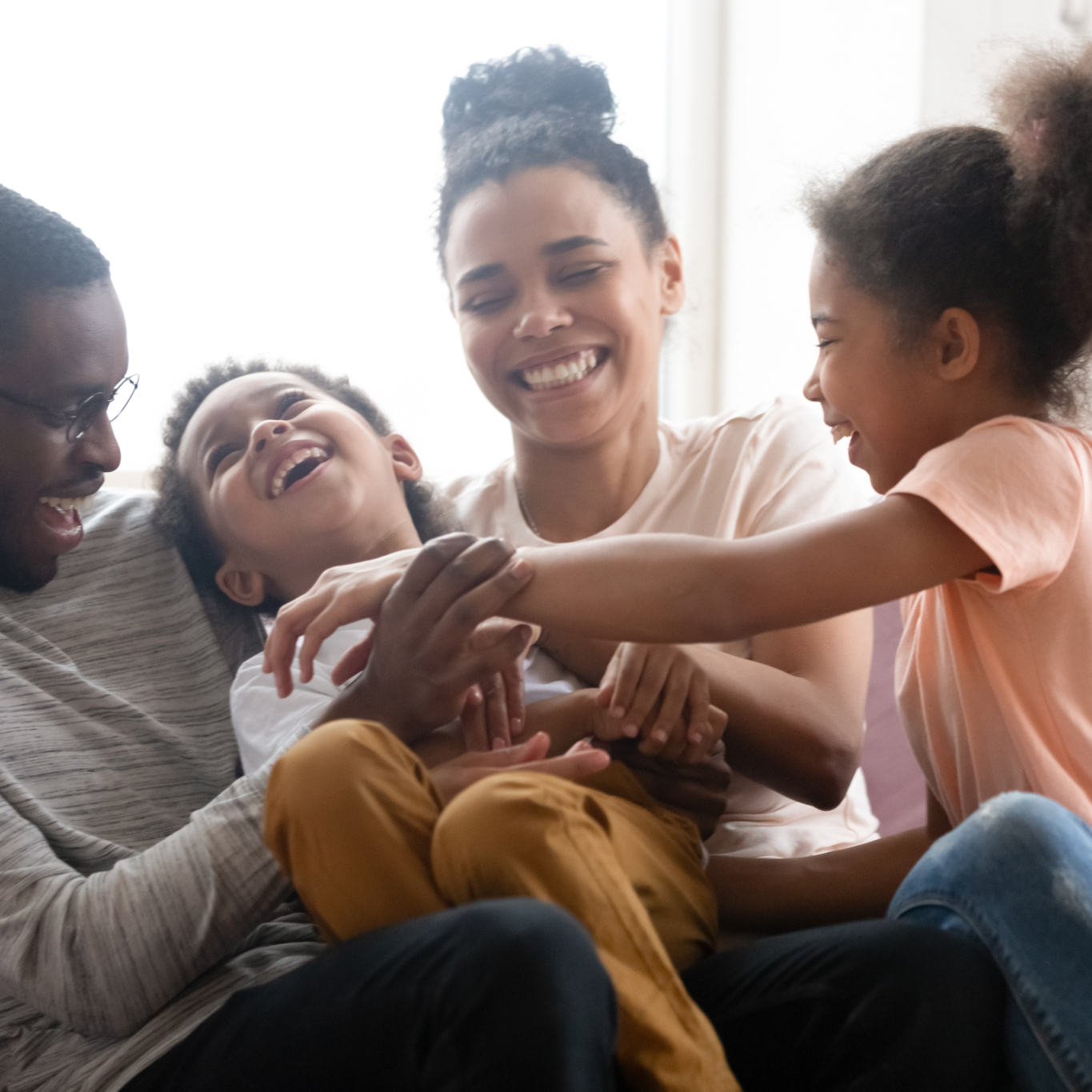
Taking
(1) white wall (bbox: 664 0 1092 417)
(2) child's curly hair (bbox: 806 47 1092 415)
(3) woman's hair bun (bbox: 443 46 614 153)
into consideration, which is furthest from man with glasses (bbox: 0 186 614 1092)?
(1) white wall (bbox: 664 0 1092 417)

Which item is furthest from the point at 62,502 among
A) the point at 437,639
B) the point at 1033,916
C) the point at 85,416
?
the point at 1033,916

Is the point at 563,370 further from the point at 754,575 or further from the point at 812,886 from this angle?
the point at 812,886

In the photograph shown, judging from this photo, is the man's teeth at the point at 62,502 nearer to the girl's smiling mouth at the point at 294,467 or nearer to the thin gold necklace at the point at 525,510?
the girl's smiling mouth at the point at 294,467

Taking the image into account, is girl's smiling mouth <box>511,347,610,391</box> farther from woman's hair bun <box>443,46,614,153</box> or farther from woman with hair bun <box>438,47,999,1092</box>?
woman's hair bun <box>443,46,614,153</box>

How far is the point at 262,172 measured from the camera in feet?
5.87

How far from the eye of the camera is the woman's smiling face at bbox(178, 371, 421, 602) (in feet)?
3.75

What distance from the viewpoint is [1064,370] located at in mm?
919

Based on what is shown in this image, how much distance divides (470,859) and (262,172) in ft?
4.56

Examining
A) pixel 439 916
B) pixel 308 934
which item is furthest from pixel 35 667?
pixel 439 916

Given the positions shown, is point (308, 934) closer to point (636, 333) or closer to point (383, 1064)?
point (383, 1064)

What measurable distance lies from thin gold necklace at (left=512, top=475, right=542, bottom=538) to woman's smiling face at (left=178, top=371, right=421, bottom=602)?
0.14 m

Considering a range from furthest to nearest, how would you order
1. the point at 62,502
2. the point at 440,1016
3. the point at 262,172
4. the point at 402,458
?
the point at 262,172, the point at 402,458, the point at 62,502, the point at 440,1016

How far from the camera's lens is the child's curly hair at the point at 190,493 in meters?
1.20

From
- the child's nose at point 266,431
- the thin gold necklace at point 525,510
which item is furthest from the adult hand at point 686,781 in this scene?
the child's nose at point 266,431
